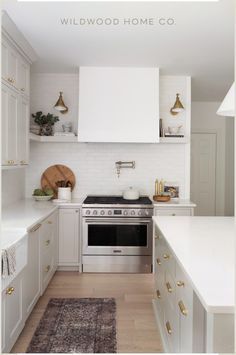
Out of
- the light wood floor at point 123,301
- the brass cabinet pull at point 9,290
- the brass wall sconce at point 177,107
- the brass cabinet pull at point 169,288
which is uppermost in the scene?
the brass wall sconce at point 177,107

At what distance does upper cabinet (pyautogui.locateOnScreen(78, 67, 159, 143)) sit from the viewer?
14.1 feet

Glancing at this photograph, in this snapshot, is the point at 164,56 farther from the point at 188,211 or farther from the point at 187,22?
the point at 188,211

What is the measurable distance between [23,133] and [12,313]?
2.15m

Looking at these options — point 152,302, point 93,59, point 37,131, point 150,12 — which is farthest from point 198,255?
point 37,131

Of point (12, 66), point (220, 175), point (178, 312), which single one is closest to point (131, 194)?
point (12, 66)

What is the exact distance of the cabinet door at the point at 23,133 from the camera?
141 inches

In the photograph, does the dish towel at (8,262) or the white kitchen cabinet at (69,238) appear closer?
the dish towel at (8,262)

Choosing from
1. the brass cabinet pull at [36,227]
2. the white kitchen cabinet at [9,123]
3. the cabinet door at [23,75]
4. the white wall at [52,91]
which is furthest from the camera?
the white wall at [52,91]

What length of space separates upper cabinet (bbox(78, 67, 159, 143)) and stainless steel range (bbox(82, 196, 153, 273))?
94 centimetres

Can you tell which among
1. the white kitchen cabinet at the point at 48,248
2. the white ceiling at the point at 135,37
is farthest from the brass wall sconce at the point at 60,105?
the white kitchen cabinet at the point at 48,248

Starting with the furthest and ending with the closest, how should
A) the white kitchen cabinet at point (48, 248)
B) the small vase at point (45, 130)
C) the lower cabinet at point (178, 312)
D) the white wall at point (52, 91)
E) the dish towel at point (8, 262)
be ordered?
the white wall at point (52, 91) < the small vase at point (45, 130) < the white kitchen cabinet at point (48, 248) < the dish towel at point (8, 262) < the lower cabinet at point (178, 312)

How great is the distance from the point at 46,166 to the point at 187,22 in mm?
2847

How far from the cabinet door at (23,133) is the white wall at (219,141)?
3.75 meters

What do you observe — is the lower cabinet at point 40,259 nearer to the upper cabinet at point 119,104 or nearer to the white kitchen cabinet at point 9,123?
the white kitchen cabinet at point 9,123
